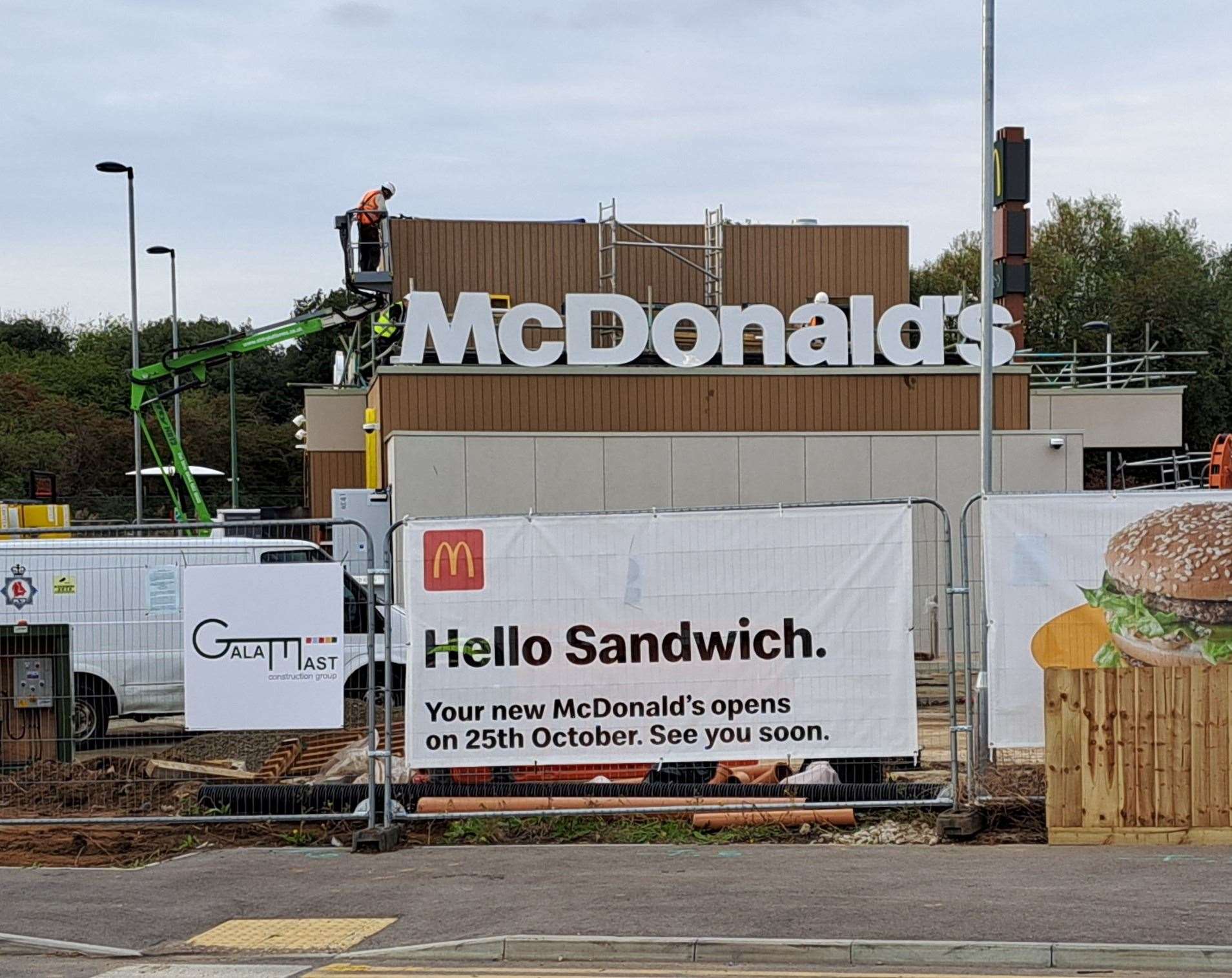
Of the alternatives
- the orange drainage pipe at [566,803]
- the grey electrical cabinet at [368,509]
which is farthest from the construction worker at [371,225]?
the orange drainage pipe at [566,803]

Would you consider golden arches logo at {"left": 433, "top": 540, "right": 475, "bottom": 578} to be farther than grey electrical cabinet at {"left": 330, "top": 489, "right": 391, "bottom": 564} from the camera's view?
No

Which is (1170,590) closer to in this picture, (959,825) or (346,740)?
(959,825)

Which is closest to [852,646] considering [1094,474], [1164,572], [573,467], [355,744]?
[1164,572]

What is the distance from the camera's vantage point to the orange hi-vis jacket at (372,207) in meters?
27.7

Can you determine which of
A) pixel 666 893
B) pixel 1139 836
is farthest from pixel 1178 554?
pixel 666 893

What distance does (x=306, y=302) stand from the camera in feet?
276

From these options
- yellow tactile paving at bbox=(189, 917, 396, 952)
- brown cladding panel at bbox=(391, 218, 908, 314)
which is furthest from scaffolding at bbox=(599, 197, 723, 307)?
yellow tactile paving at bbox=(189, 917, 396, 952)

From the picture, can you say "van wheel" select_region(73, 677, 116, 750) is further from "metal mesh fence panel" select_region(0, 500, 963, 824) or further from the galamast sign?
the galamast sign

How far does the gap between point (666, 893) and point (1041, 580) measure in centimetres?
374

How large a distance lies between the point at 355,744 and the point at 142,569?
237cm

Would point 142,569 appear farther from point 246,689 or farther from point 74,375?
point 74,375

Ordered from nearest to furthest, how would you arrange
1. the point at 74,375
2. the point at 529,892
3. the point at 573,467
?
the point at 529,892 < the point at 573,467 < the point at 74,375

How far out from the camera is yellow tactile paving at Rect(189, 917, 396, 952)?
776 centimetres

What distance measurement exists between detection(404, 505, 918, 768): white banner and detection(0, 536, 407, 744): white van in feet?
2.40
